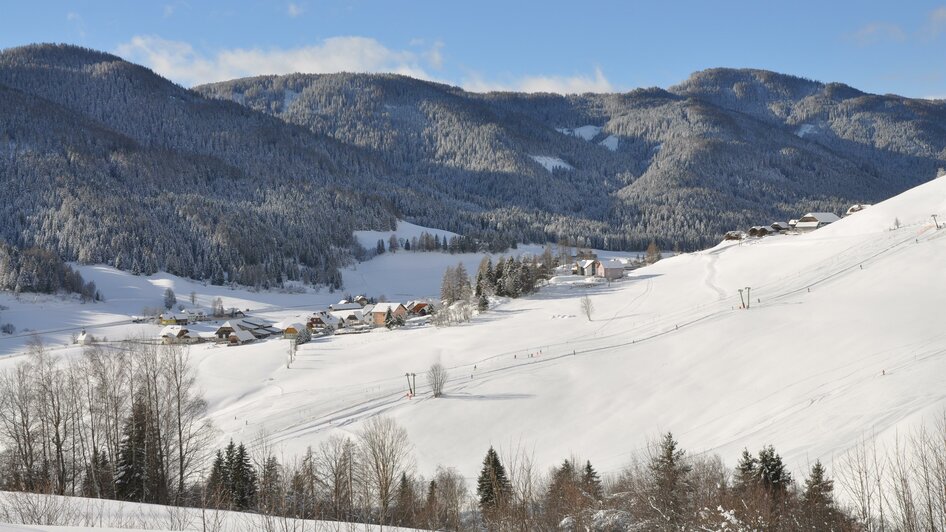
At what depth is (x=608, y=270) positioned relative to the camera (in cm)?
9056

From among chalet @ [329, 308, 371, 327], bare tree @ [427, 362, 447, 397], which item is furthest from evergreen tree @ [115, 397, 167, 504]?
chalet @ [329, 308, 371, 327]

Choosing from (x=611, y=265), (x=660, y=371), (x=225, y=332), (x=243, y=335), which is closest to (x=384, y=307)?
(x=243, y=335)

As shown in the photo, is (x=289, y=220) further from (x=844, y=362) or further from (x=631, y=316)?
(x=844, y=362)

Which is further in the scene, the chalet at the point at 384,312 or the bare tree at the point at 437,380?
the chalet at the point at 384,312

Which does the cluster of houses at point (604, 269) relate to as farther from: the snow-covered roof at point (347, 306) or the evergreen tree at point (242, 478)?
the evergreen tree at point (242, 478)

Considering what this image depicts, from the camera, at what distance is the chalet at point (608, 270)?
9025 centimetres

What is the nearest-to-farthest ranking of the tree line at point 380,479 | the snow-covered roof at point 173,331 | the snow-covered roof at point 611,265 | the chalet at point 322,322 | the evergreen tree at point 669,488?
the evergreen tree at point 669,488 < the tree line at point 380,479 < the snow-covered roof at point 173,331 < the snow-covered roof at point 611,265 < the chalet at point 322,322

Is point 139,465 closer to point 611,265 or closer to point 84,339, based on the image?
point 84,339

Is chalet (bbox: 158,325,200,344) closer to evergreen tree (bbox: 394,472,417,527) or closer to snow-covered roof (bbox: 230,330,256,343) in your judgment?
snow-covered roof (bbox: 230,330,256,343)

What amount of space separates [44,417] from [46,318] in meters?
90.7

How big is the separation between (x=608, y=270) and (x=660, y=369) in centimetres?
4771

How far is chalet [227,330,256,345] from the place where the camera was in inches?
3329

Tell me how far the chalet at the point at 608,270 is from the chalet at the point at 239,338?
49.3 metres

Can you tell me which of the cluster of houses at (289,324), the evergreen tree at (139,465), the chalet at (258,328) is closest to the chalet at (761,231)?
the cluster of houses at (289,324)
